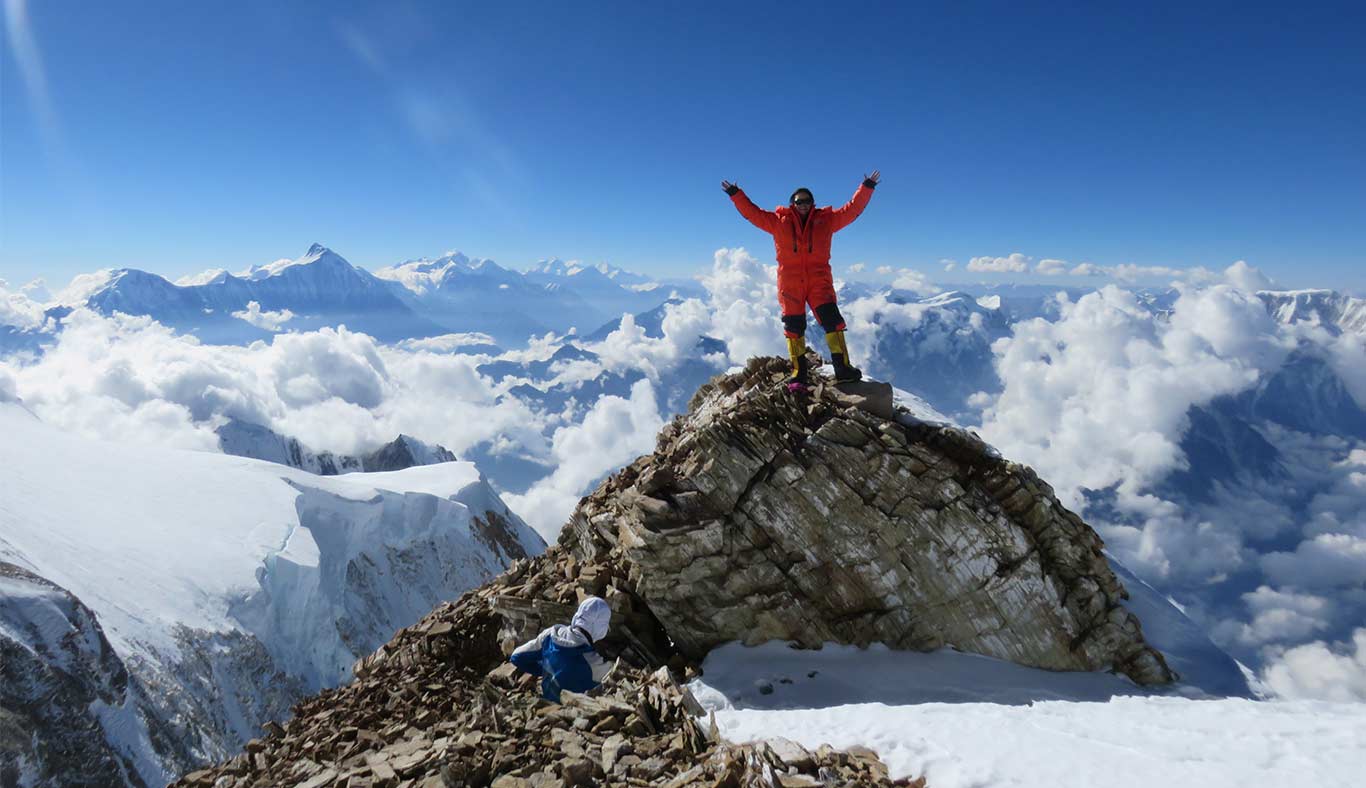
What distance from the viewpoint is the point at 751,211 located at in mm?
16016

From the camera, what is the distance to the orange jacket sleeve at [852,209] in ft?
51.3

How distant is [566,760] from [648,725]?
1633 millimetres

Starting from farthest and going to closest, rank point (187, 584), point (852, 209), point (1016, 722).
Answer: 1. point (187, 584)
2. point (852, 209)
3. point (1016, 722)

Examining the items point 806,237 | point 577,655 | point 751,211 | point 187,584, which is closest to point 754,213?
point 751,211

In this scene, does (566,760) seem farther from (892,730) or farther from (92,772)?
(92,772)

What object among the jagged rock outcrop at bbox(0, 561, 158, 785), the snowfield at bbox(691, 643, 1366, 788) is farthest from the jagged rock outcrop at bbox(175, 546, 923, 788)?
the jagged rock outcrop at bbox(0, 561, 158, 785)

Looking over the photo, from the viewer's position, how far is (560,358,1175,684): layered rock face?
1495 cm

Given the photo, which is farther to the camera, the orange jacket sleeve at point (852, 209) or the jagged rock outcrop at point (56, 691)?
the jagged rock outcrop at point (56, 691)

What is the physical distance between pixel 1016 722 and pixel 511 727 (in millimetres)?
8897

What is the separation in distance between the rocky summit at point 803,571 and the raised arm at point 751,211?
475cm

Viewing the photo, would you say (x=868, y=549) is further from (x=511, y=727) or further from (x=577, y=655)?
(x=511, y=727)

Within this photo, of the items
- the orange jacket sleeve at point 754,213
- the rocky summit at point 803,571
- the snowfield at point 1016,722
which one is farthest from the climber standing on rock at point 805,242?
the snowfield at point 1016,722

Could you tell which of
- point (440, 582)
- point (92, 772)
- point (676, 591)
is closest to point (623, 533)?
point (676, 591)

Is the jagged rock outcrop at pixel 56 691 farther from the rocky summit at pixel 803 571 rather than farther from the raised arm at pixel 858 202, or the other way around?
the raised arm at pixel 858 202
